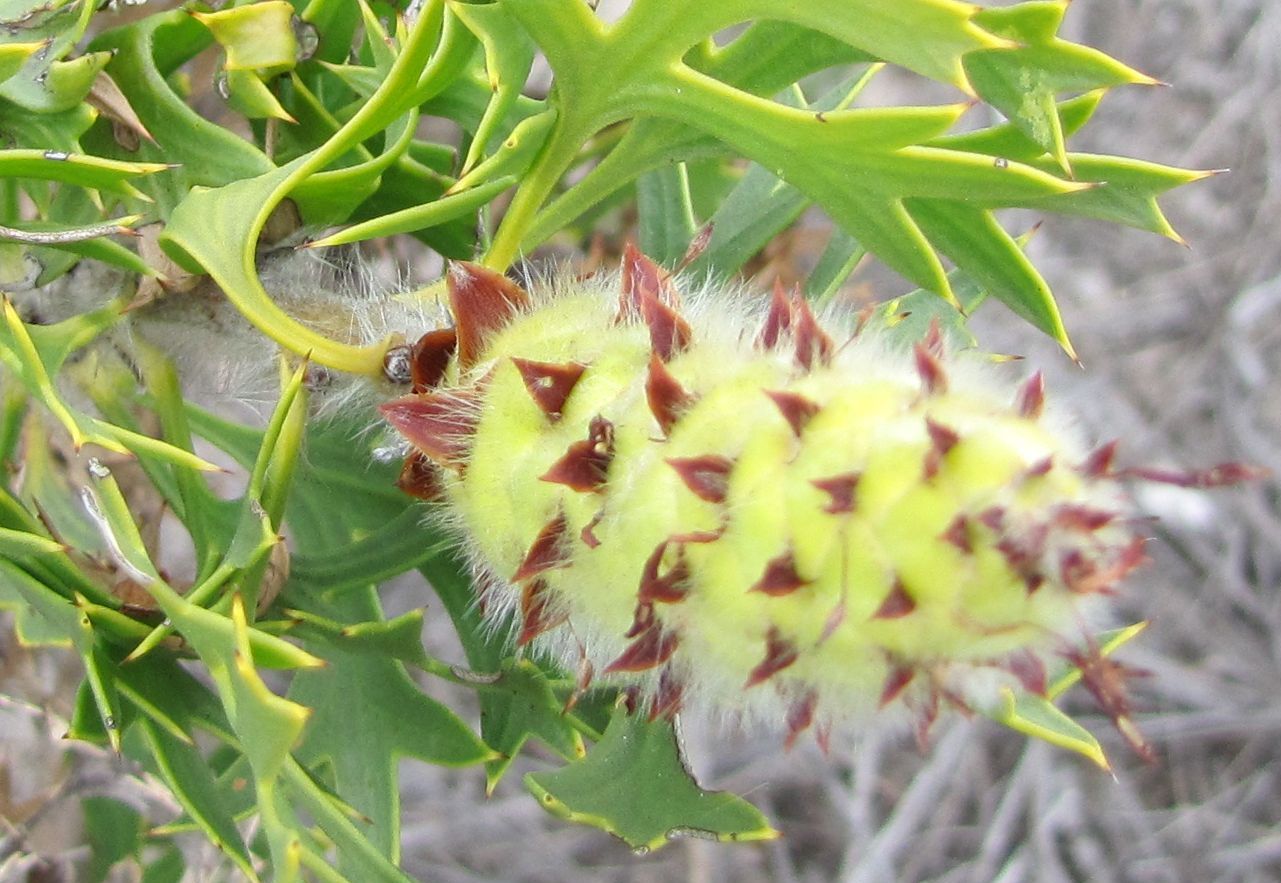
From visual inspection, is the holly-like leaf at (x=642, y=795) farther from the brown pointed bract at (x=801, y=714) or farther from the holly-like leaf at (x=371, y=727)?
the brown pointed bract at (x=801, y=714)

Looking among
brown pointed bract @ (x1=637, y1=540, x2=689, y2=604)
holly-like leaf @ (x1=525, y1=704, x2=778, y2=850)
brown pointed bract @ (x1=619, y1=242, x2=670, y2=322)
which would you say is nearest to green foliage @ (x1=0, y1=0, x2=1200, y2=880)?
holly-like leaf @ (x1=525, y1=704, x2=778, y2=850)

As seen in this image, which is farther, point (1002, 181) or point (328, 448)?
point (328, 448)

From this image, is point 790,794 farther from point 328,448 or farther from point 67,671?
point 328,448

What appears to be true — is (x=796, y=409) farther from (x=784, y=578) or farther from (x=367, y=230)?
(x=367, y=230)

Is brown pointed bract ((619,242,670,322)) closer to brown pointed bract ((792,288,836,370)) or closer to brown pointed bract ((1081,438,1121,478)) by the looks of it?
brown pointed bract ((792,288,836,370))

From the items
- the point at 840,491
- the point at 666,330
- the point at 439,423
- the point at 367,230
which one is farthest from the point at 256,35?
the point at 840,491

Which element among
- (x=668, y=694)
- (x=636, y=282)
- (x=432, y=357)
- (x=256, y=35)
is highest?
(x=256, y=35)

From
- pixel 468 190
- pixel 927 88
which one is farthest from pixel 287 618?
pixel 927 88
